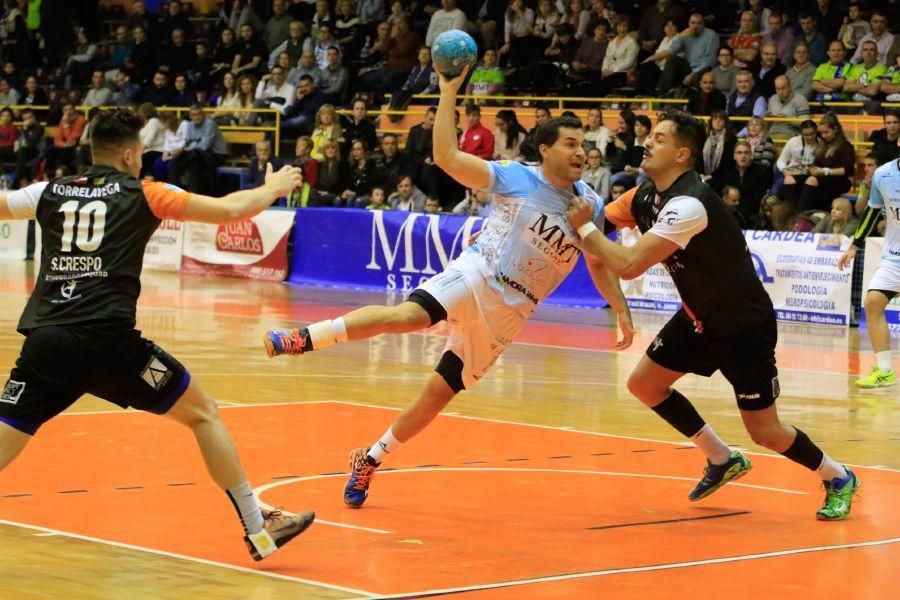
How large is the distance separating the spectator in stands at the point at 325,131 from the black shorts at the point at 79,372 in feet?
63.1

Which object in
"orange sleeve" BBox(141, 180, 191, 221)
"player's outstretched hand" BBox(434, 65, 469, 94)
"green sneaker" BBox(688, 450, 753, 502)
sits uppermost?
"player's outstretched hand" BBox(434, 65, 469, 94)

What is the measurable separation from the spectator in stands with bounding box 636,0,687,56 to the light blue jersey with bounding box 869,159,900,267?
1143 cm

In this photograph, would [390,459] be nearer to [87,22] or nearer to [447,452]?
[447,452]

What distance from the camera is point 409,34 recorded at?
28062 millimetres

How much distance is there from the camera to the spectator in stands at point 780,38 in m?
23.2

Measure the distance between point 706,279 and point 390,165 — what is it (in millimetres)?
17232

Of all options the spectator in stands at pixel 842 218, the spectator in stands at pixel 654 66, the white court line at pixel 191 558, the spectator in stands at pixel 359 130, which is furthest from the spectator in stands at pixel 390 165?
the white court line at pixel 191 558

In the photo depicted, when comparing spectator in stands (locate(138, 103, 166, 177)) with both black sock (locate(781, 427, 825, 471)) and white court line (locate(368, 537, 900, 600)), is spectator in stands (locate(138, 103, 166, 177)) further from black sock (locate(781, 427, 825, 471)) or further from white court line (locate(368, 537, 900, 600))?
white court line (locate(368, 537, 900, 600))

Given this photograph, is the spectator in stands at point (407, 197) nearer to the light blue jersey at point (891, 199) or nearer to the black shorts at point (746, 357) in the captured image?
the light blue jersey at point (891, 199)

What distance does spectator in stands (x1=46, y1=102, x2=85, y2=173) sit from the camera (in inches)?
1189

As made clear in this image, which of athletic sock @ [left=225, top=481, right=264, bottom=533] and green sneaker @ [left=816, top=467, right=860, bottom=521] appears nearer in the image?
athletic sock @ [left=225, top=481, right=264, bottom=533]

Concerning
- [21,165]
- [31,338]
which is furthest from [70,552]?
[21,165]

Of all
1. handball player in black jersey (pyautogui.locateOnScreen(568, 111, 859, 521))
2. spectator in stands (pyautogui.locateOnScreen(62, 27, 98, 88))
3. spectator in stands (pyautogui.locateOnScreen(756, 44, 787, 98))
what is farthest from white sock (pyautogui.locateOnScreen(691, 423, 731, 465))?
spectator in stands (pyautogui.locateOnScreen(62, 27, 98, 88))

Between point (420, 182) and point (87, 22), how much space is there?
15.5 m
